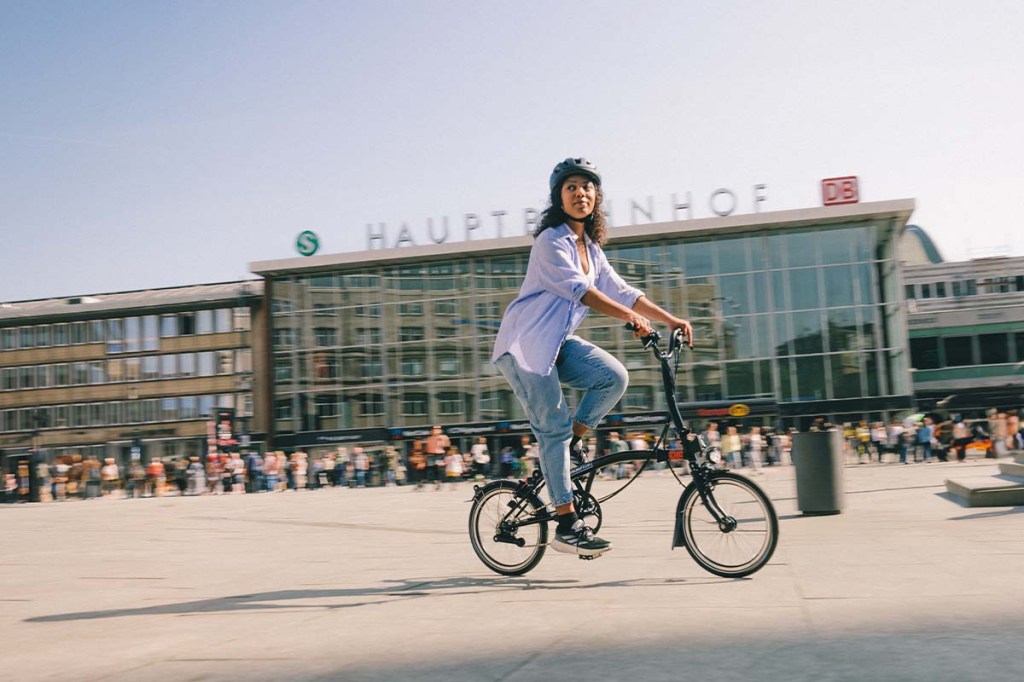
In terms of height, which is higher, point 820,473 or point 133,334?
point 133,334

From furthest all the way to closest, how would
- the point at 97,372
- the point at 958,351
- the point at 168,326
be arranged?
the point at 97,372
the point at 168,326
the point at 958,351

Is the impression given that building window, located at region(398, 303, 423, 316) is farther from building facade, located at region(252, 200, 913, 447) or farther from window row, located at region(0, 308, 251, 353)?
window row, located at region(0, 308, 251, 353)

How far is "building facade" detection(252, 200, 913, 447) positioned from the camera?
4462 centimetres

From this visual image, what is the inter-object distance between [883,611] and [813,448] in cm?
593

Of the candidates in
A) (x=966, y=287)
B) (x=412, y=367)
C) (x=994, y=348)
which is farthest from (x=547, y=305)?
(x=966, y=287)

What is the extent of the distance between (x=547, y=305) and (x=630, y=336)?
134ft

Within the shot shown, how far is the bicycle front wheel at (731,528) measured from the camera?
4574 millimetres

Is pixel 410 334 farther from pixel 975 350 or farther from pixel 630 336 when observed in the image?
pixel 975 350

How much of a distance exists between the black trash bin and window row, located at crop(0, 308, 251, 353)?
49.6 m

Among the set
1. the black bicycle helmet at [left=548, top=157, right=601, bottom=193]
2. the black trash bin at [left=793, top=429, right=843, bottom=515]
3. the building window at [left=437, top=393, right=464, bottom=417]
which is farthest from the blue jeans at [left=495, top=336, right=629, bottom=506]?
the building window at [left=437, top=393, right=464, bottom=417]

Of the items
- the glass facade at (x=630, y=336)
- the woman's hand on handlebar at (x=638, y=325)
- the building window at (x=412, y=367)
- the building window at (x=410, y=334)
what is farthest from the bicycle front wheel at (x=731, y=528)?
the building window at (x=410, y=334)

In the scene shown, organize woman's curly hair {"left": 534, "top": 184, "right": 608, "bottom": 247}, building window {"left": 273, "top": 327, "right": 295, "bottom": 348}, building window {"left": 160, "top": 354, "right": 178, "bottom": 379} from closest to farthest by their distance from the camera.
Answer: woman's curly hair {"left": 534, "top": 184, "right": 608, "bottom": 247}, building window {"left": 273, "top": 327, "right": 295, "bottom": 348}, building window {"left": 160, "top": 354, "right": 178, "bottom": 379}

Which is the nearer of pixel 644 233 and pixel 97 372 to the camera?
pixel 644 233

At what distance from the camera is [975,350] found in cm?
5169
